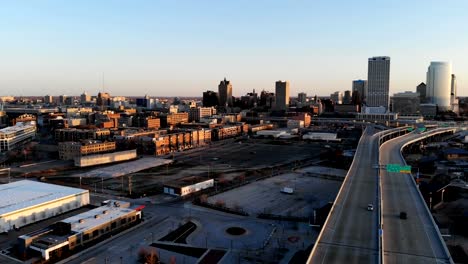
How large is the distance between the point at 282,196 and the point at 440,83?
176877 mm

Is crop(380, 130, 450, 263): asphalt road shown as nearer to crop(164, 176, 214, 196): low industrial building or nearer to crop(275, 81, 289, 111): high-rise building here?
crop(164, 176, 214, 196): low industrial building

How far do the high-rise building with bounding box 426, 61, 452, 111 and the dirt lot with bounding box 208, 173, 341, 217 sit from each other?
163973 millimetres

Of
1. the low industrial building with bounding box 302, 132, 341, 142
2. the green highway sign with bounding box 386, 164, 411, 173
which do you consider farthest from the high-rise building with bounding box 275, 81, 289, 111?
the green highway sign with bounding box 386, 164, 411, 173

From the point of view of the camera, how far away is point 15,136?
64.9 metres

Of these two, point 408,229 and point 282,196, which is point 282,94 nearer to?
point 282,196

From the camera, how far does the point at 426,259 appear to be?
14.9m

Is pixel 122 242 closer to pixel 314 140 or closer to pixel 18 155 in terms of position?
pixel 18 155

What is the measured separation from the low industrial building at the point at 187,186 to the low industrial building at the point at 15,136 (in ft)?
133

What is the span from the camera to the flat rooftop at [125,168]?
41.1m

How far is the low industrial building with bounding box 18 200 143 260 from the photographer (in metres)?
20.5

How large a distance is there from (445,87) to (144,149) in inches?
6544

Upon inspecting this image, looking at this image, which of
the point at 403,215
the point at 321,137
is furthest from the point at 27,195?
the point at 321,137

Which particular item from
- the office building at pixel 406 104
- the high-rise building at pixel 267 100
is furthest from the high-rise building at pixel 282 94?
the office building at pixel 406 104

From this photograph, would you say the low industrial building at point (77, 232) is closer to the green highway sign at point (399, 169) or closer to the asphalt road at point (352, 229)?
the asphalt road at point (352, 229)
